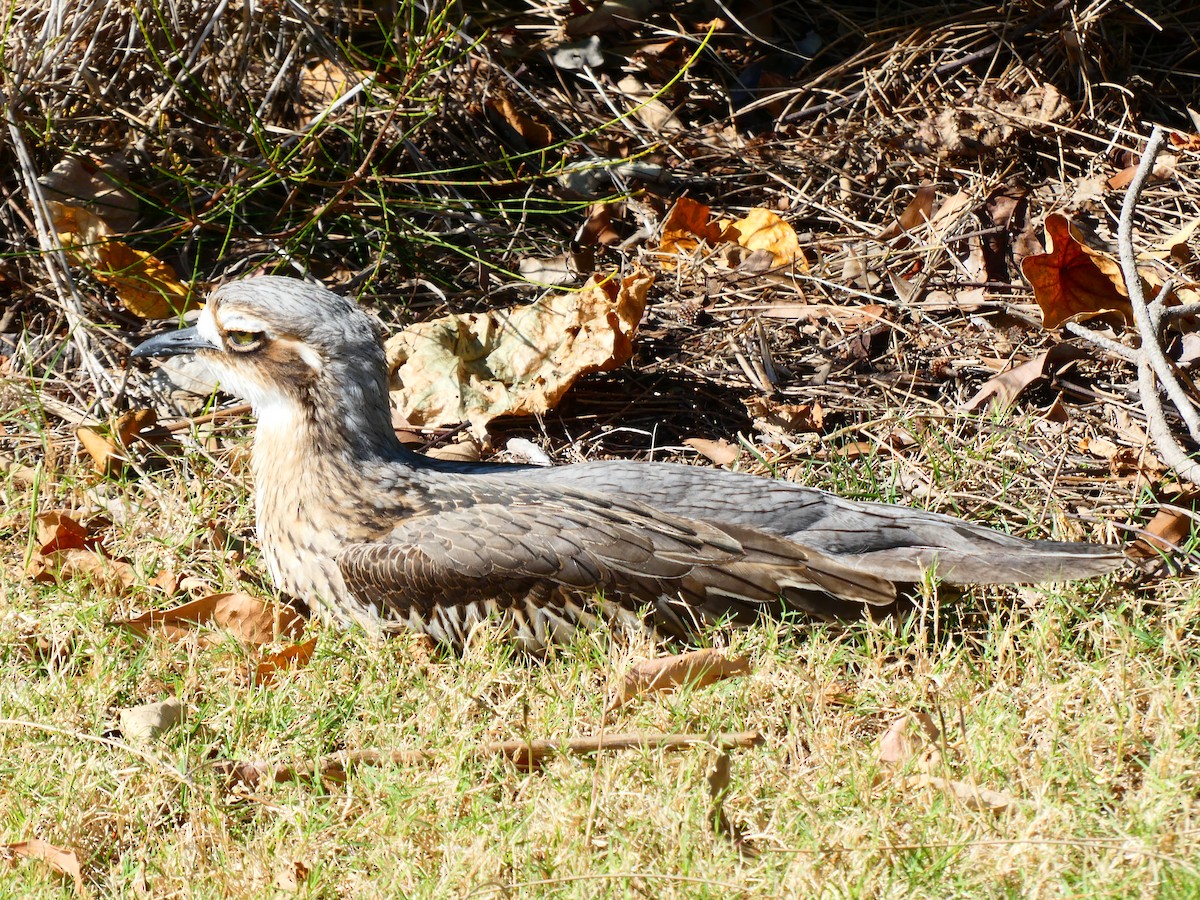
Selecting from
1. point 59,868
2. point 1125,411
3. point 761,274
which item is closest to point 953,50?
point 761,274

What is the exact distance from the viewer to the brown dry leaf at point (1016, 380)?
463 centimetres

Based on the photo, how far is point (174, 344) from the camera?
4.22 m

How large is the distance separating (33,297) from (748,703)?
3.32 metres

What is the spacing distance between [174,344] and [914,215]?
2.88m

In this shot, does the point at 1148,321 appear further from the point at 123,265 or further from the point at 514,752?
the point at 123,265

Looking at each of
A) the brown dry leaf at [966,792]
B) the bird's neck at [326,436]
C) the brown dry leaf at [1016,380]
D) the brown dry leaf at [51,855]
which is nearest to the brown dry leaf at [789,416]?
the brown dry leaf at [1016,380]

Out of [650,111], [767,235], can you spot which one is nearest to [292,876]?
[767,235]

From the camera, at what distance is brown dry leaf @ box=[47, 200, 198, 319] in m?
5.13

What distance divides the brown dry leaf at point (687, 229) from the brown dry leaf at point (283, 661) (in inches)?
97.5

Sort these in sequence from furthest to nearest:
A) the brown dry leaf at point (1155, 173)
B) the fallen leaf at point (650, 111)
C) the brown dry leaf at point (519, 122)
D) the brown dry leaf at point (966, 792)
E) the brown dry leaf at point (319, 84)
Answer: the fallen leaf at point (650, 111), the brown dry leaf at point (519, 122), the brown dry leaf at point (319, 84), the brown dry leaf at point (1155, 173), the brown dry leaf at point (966, 792)

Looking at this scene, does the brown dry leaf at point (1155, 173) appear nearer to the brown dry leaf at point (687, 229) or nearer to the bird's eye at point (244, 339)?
the brown dry leaf at point (687, 229)

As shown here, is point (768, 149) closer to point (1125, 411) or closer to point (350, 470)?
point (1125, 411)

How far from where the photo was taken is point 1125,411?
4590 millimetres

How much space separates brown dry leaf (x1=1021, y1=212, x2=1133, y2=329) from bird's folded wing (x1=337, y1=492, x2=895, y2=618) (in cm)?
160
